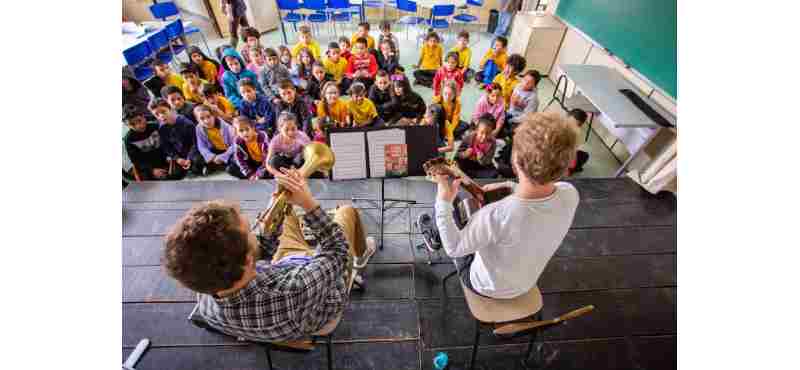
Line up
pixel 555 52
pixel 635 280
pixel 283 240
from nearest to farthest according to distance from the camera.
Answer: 1. pixel 283 240
2. pixel 635 280
3. pixel 555 52

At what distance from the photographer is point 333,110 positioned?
12.2 feet

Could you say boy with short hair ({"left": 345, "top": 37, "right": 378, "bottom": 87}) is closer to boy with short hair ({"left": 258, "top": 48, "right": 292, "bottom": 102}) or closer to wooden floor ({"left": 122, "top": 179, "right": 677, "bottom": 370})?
boy with short hair ({"left": 258, "top": 48, "right": 292, "bottom": 102})

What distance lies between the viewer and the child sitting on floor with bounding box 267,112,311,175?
304 cm

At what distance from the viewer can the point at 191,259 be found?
109 cm

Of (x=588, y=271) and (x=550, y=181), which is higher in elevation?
(x=550, y=181)

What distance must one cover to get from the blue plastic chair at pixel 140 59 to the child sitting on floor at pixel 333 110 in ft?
9.06

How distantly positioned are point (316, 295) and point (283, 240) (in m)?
0.59

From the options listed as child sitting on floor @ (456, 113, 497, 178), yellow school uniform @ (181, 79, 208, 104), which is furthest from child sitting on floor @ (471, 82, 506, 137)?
yellow school uniform @ (181, 79, 208, 104)

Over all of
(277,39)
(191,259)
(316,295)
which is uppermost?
(191,259)

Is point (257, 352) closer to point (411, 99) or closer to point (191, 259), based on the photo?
point (191, 259)

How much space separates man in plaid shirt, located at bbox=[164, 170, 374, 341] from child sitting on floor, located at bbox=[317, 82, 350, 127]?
7.03 feet

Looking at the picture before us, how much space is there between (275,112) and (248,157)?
2.52 ft

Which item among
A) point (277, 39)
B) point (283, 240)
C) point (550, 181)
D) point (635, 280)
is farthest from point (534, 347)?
point (277, 39)

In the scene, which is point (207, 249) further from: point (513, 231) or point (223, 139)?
point (223, 139)
